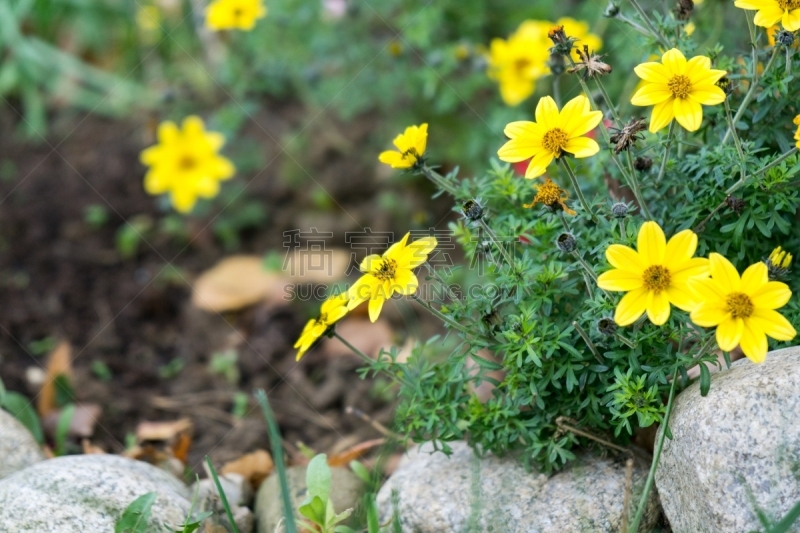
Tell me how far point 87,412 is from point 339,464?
97 cm

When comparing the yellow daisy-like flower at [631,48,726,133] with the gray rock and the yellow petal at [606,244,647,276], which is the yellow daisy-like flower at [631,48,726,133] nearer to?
the yellow petal at [606,244,647,276]

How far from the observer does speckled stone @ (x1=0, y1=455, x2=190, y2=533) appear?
1.66m

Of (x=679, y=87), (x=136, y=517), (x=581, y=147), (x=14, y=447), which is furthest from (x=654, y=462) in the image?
(x=14, y=447)

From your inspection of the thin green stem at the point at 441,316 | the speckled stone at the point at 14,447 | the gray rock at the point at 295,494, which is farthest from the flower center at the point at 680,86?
the speckled stone at the point at 14,447

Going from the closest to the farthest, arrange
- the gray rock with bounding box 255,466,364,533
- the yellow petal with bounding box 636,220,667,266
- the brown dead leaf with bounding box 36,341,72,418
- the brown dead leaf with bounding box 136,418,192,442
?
1. the yellow petal with bounding box 636,220,667,266
2. the gray rock with bounding box 255,466,364,533
3. the brown dead leaf with bounding box 136,418,192,442
4. the brown dead leaf with bounding box 36,341,72,418

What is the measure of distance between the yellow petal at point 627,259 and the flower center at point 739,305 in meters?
0.16

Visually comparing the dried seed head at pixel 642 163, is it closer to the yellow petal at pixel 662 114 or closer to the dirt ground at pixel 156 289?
the yellow petal at pixel 662 114

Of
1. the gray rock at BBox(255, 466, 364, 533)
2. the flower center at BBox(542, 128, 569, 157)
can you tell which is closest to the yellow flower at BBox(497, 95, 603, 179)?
the flower center at BBox(542, 128, 569, 157)

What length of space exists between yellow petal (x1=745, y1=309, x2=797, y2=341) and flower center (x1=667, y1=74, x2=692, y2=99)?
459 millimetres

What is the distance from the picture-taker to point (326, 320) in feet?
5.47

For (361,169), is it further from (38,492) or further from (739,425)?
(739,425)

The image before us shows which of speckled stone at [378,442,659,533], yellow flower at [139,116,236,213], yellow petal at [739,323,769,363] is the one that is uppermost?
yellow petal at [739,323,769,363]

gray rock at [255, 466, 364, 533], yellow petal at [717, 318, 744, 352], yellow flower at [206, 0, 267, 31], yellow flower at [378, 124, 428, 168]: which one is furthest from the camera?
yellow flower at [206, 0, 267, 31]

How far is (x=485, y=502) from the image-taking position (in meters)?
1.72
